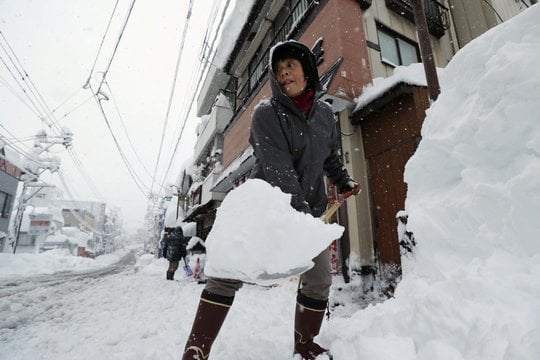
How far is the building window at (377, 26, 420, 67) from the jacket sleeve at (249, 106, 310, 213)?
6114 millimetres

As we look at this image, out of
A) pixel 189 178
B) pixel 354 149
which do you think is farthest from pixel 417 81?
pixel 189 178

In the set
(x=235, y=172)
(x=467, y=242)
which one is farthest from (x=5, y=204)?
(x=467, y=242)

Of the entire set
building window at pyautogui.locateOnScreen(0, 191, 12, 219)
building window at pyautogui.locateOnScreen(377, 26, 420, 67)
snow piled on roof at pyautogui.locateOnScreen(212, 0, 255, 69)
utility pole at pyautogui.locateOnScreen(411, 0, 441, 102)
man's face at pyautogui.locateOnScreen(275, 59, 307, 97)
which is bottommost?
man's face at pyautogui.locateOnScreen(275, 59, 307, 97)

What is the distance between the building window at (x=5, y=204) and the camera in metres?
22.1

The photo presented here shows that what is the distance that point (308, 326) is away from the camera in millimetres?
1734

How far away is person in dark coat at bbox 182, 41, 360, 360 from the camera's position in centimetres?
152

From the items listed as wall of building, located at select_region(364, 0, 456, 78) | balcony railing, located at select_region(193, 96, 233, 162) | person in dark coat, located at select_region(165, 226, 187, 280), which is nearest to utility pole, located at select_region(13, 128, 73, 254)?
balcony railing, located at select_region(193, 96, 233, 162)

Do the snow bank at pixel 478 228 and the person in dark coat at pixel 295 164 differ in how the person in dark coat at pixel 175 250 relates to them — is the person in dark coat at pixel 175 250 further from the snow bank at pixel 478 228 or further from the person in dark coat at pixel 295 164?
the snow bank at pixel 478 228

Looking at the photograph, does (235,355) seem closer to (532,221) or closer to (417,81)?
(532,221)

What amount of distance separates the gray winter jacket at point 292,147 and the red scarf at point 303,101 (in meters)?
0.04

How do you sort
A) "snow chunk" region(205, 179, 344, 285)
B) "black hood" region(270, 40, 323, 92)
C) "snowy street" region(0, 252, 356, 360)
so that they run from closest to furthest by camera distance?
1. "snow chunk" region(205, 179, 344, 285)
2. "snowy street" region(0, 252, 356, 360)
3. "black hood" region(270, 40, 323, 92)

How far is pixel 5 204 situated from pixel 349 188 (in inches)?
1188

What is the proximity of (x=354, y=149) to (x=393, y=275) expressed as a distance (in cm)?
246

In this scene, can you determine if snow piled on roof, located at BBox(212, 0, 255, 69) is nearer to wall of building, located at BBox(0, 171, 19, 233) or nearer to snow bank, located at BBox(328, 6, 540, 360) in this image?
snow bank, located at BBox(328, 6, 540, 360)
